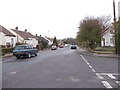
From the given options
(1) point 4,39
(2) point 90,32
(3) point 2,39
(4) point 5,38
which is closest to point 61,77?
(2) point 90,32

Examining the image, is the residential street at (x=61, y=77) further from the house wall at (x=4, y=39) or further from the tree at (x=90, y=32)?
the house wall at (x=4, y=39)

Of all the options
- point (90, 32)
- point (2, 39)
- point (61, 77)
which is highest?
point (90, 32)

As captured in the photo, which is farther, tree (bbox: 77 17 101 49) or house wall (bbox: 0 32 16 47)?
house wall (bbox: 0 32 16 47)

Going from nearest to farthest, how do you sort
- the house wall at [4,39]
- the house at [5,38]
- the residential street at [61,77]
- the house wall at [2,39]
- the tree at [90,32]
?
the residential street at [61,77]
the tree at [90,32]
the house wall at [2,39]
the house wall at [4,39]
the house at [5,38]

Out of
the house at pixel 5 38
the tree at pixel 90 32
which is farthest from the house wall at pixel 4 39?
the tree at pixel 90 32

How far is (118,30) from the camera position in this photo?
1855 cm

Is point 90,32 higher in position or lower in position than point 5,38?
higher

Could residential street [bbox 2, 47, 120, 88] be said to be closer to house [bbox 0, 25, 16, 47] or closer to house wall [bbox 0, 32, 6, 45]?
house wall [bbox 0, 32, 6, 45]

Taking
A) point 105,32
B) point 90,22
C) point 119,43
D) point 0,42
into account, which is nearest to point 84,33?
point 90,22

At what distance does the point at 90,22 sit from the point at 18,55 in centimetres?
1764

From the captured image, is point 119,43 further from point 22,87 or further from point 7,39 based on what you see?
point 7,39

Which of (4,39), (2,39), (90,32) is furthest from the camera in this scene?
(4,39)

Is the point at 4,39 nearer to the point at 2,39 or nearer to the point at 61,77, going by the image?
the point at 2,39

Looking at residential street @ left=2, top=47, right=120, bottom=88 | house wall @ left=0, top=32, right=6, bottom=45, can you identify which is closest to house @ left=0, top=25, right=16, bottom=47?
house wall @ left=0, top=32, right=6, bottom=45
